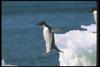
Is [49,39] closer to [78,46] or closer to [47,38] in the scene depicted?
[47,38]

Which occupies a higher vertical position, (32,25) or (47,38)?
(32,25)

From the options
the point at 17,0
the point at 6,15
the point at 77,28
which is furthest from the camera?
the point at 77,28

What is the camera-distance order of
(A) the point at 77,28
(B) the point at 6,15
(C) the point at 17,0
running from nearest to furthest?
1. (C) the point at 17,0
2. (B) the point at 6,15
3. (A) the point at 77,28

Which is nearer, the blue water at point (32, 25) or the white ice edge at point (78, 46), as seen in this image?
the blue water at point (32, 25)

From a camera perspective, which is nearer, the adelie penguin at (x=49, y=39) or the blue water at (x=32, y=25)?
the blue water at (x=32, y=25)

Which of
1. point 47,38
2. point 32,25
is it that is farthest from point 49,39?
point 32,25

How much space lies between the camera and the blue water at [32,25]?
212 centimetres

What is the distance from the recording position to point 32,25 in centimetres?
226

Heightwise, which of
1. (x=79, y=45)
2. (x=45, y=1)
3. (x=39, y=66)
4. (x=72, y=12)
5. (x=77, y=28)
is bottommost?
(x=39, y=66)

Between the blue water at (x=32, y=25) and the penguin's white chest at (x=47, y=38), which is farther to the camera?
the penguin's white chest at (x=47, y=38)

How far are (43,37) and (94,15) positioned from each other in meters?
0.49

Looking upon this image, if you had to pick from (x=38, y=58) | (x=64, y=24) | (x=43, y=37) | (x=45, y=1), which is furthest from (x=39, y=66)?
(x=45, y=1)

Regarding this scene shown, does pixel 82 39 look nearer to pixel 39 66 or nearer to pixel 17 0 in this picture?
pixel 39 66

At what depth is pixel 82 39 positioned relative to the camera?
2.31 meters
